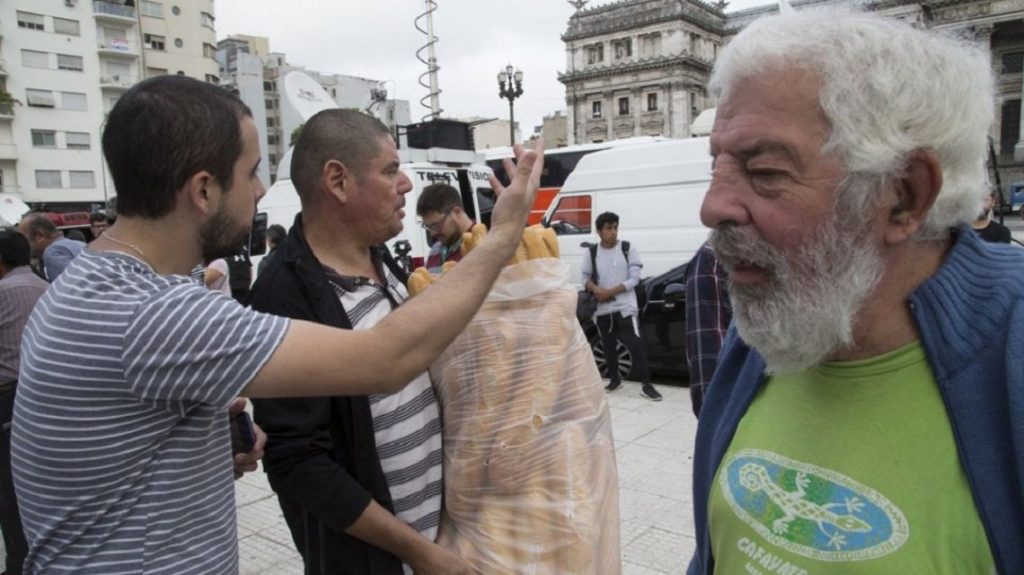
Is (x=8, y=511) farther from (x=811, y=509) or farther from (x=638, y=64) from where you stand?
(x=638, y=64)

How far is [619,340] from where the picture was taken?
23.7 ft

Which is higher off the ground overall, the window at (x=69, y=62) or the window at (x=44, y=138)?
the window at (x=69, y=62)

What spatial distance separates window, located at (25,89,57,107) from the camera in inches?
1687

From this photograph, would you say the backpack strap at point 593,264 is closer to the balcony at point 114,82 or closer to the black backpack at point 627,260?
the black backpack at point 627,260

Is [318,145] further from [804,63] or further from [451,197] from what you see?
[451,197]

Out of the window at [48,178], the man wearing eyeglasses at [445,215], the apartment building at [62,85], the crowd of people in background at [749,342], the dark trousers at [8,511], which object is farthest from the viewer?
the window at [48,178]

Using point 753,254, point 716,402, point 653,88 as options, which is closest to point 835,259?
point 753,254

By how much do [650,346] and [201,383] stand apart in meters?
6.65

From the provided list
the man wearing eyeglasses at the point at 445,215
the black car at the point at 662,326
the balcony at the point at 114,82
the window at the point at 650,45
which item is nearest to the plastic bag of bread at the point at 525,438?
the man wearing eyeglasses at the point at 445,215

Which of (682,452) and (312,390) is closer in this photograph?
(312,390)

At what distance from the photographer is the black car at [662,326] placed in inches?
287

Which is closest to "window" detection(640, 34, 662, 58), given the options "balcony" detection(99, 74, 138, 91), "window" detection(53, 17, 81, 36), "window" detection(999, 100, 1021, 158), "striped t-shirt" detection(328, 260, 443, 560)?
"window" detection(999, 100, 1021, 158)

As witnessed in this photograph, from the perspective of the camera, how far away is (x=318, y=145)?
82.9 inches

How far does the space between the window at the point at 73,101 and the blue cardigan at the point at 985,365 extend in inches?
2133
